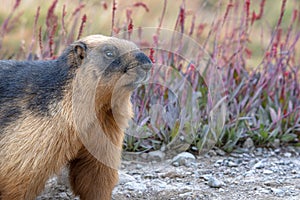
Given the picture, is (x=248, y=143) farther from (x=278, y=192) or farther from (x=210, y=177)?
(x=278, y=192)

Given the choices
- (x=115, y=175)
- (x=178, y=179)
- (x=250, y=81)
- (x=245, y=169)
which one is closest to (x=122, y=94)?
(x=115, y=175)

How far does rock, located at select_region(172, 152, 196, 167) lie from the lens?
5.32 m

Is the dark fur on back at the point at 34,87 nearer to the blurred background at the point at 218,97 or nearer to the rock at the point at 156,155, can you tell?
the blurred background at the point at 218,97

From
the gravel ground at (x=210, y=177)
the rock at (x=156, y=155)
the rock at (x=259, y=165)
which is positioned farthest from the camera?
the rock at (x=156, y=155)

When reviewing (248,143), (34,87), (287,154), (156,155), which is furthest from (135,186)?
(287,154)

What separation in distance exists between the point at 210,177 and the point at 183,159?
0.39m

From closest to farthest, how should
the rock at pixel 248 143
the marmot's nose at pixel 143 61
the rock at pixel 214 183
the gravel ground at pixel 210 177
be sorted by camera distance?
the marmot's nose at pixel 143 61 → the gravel ground at pixel 210 177 → the rock at pixel 214 183 → the rock at pixel 248 143

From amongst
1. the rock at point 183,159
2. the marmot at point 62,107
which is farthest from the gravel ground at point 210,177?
the marmot at point 62,107

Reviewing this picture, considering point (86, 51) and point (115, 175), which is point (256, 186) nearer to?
point (115, 175)

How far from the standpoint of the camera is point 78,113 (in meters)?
4.11

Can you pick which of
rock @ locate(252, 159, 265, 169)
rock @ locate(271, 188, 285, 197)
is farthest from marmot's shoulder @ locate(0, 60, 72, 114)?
rock @ locate(252, 159, 265, 169)

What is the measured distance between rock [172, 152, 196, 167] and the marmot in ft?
3.93

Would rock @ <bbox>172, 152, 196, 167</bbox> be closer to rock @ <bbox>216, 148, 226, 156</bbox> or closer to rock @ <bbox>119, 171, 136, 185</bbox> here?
rock @ <bbox>216, 148, 226, 156</bbox>

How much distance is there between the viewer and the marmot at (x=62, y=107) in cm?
406
